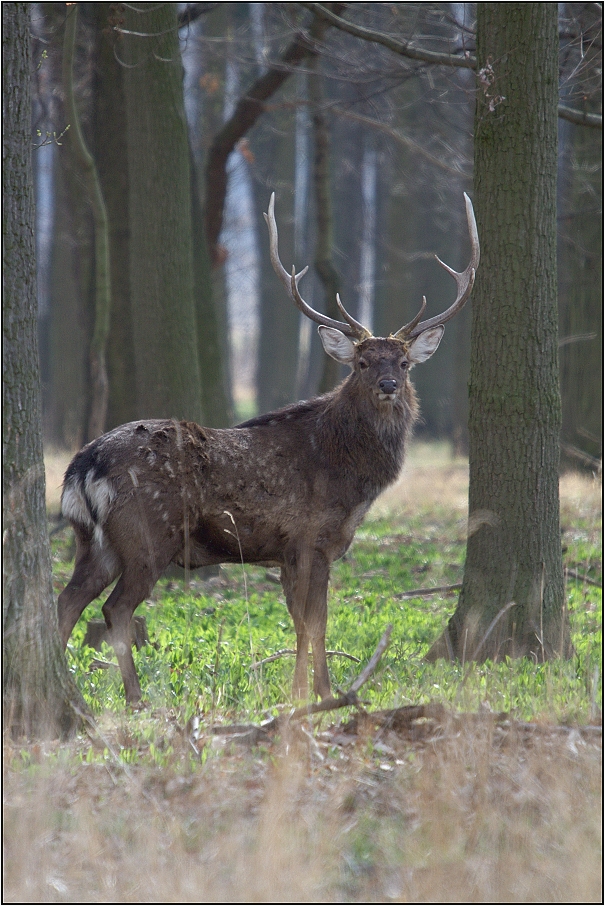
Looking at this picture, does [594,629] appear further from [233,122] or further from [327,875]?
[233,122]

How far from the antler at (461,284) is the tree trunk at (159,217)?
2787 mm

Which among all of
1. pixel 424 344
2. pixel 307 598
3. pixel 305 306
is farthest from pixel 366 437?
pixel 307 598

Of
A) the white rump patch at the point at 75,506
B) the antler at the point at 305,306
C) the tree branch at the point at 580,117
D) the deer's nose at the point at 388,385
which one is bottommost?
the white rump patch at the point at 75,506

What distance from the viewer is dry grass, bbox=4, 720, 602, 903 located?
126 inches

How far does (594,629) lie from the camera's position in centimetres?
672

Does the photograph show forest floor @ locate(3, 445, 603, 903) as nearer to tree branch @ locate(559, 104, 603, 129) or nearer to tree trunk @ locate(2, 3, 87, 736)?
tree trunk @ locate(2, 3, 87, 736)

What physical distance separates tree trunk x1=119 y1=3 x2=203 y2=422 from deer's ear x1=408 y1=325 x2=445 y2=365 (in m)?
2.82

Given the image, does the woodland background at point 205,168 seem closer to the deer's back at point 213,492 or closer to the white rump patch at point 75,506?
the deer's back at point 213,492

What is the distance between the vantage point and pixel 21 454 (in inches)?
173

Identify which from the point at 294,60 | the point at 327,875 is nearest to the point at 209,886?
the point at 327,875

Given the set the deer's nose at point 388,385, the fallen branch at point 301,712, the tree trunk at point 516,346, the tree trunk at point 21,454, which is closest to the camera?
the fallen branch at point 301,712

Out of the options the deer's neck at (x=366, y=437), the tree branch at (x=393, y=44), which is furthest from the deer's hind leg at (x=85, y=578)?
the tree branch at (x=393, y=44)

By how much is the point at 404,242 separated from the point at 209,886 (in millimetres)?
19519

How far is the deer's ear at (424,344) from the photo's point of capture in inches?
265
